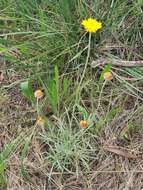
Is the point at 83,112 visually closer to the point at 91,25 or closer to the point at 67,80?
the point at 67,80

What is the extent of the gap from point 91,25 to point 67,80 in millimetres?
224

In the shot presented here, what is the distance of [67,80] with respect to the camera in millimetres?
1729

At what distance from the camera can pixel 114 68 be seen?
1.76 metres

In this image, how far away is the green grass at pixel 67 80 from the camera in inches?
63.1

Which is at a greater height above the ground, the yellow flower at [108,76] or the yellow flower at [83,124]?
the yellow flower at [108,76]

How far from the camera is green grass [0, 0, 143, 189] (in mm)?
1603

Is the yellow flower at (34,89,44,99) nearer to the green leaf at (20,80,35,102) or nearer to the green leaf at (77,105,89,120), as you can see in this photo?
the green leaf at (20,80,35,102)

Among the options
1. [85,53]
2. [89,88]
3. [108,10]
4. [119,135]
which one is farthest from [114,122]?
[108,10]

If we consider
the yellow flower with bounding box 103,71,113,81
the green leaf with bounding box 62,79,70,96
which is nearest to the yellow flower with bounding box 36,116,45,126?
the green leaf with bounding box 62,79,70,96

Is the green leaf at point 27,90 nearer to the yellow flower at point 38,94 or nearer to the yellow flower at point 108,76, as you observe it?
the yellow flower at point 38,94

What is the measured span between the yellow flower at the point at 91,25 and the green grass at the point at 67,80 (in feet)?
0.15

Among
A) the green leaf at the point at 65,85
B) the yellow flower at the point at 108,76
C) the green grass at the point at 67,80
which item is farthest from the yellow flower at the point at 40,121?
the yellow flower at the point at 108,76

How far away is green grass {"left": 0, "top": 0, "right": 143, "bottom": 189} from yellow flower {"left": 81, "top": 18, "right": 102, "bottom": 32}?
46 mm

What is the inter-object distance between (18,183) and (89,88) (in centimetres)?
44
